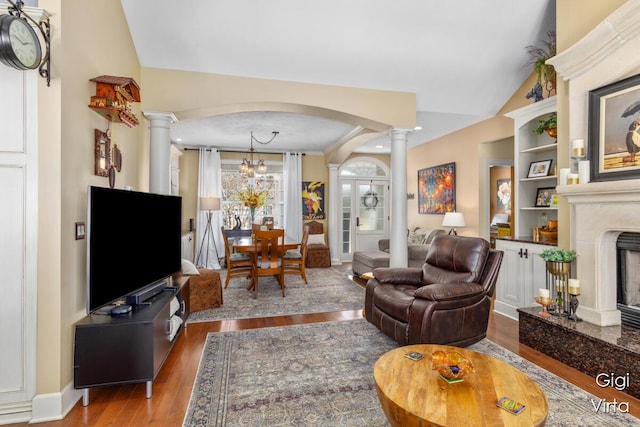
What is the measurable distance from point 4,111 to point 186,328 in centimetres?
241

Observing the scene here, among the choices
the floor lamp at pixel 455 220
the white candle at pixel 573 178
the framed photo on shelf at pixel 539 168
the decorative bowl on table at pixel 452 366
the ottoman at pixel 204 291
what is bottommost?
the ottoman at pixel 204 291

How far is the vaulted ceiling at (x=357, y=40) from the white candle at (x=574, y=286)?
2.66 metres

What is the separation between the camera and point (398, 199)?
4.30 m

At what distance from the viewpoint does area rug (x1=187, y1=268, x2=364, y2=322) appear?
3.93 meters

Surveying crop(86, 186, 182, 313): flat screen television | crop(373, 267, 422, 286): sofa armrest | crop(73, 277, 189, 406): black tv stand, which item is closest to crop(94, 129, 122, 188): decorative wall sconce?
crop(86, 186, 182, 313): flat screen television

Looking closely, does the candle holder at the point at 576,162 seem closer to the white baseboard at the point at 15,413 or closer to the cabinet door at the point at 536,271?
the cabinet door at the point at 536,271

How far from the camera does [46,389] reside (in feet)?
6.46

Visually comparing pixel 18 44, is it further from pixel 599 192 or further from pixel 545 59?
pixel 545 59

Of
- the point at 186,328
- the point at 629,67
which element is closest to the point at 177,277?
the point at 186,328

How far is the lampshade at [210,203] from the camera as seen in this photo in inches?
266

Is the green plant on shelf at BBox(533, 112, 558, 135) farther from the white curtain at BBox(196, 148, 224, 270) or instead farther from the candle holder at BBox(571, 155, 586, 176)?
the white curtain at BBox(196, 148, 224, 270)

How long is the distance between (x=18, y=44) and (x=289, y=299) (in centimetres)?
363

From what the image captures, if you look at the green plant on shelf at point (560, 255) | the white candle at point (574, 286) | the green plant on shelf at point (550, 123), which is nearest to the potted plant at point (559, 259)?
the green plant on shelf at point (560, 255)

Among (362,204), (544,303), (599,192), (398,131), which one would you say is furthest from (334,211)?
(599,192)
